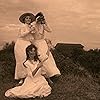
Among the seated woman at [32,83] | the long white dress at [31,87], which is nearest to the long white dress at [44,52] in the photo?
the seated woman at [32,83]

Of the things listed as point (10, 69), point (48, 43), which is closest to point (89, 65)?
point (10, 69)

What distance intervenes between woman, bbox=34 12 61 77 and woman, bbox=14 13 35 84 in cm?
18

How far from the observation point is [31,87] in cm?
1063

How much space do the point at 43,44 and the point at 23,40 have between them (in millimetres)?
617

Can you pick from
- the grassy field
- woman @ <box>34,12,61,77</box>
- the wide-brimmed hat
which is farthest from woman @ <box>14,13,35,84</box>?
the grassy field

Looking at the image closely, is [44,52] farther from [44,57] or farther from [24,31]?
[24,31]

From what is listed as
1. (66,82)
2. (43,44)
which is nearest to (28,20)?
(43,44)

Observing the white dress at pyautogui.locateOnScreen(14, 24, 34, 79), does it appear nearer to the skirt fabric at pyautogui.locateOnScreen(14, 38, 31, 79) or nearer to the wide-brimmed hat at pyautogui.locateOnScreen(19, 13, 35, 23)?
the skirt fabric at pyautogui.locateOnScreen(14, 38, 31, 79)

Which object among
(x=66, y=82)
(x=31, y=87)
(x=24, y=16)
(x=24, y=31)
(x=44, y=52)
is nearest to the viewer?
(x=31, y=87)

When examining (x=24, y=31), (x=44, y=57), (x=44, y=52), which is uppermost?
(x=24, y=31)

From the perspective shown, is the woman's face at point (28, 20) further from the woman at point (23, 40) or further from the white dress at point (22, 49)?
the white dress at point (22, 49)

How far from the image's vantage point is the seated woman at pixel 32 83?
1059cm

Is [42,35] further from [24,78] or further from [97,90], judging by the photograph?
[97,90]

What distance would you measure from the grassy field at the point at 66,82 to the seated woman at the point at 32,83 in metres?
0.24
